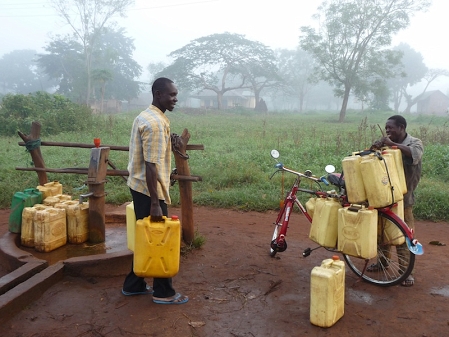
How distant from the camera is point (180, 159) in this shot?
14.1 feet

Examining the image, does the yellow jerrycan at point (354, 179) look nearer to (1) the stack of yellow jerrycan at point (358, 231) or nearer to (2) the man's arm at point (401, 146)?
(1) the stack of yellow jerrycan at point (358, 231)

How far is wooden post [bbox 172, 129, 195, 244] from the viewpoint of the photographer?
13.9ft

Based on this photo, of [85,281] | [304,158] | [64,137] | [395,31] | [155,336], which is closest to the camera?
[155,336]

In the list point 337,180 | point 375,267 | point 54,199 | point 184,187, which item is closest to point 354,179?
point 337,180

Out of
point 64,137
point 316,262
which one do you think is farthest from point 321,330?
point 64,137

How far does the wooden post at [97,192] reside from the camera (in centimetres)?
412

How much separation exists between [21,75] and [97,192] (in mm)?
70065

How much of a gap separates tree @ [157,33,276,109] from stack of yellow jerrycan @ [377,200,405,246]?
37.6 m

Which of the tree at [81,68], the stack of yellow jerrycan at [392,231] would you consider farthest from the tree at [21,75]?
the stack of yellow jerrycan at [392,231]

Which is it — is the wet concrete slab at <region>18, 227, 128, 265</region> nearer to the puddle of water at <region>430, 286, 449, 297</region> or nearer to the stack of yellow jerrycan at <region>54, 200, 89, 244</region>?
the stack of yellow jerrycan at <region>54, 200, 89, 244</region>

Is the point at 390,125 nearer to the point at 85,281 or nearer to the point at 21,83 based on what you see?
the point at 85,281

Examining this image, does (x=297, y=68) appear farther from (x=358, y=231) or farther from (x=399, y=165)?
(x=358, y=231)

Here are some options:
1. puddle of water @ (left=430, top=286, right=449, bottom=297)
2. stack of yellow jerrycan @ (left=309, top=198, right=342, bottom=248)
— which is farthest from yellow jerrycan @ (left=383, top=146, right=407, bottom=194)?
puddle of water @ (left=430, top=286, right=449, bottom=297)

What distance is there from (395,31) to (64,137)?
23.3 meters
